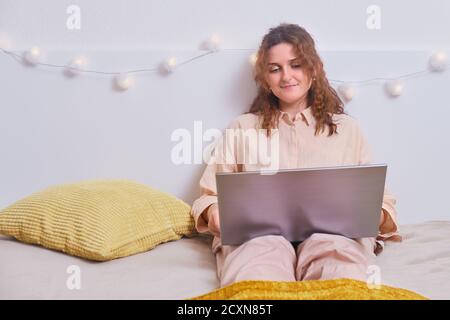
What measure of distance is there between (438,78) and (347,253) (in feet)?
2.62

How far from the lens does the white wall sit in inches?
64.4

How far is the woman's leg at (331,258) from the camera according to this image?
1052mm

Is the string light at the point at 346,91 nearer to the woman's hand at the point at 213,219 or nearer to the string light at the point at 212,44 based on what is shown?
the string light at the point at 212,44

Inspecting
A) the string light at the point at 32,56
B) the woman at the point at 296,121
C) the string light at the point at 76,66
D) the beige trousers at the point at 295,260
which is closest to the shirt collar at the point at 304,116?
the woman at the point at 296,121

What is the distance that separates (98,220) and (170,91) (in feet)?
1.70

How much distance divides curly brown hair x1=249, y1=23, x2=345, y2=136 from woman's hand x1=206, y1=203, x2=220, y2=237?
0.27 metres

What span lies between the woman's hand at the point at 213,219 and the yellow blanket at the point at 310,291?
1.26 feet

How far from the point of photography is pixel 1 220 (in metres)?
1.36

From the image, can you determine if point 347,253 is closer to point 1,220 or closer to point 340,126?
point 340,126

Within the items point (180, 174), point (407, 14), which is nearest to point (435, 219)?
point (407, 14)

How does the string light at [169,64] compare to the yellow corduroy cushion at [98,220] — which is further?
the string light at [169,64]

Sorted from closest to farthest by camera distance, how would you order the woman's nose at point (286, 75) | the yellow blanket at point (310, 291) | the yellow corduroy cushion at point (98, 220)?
the yellow blanket at point (310, 291) → the yellow corduroy cushion at point (98, 220) → the woman's nose at point (286, 75)
